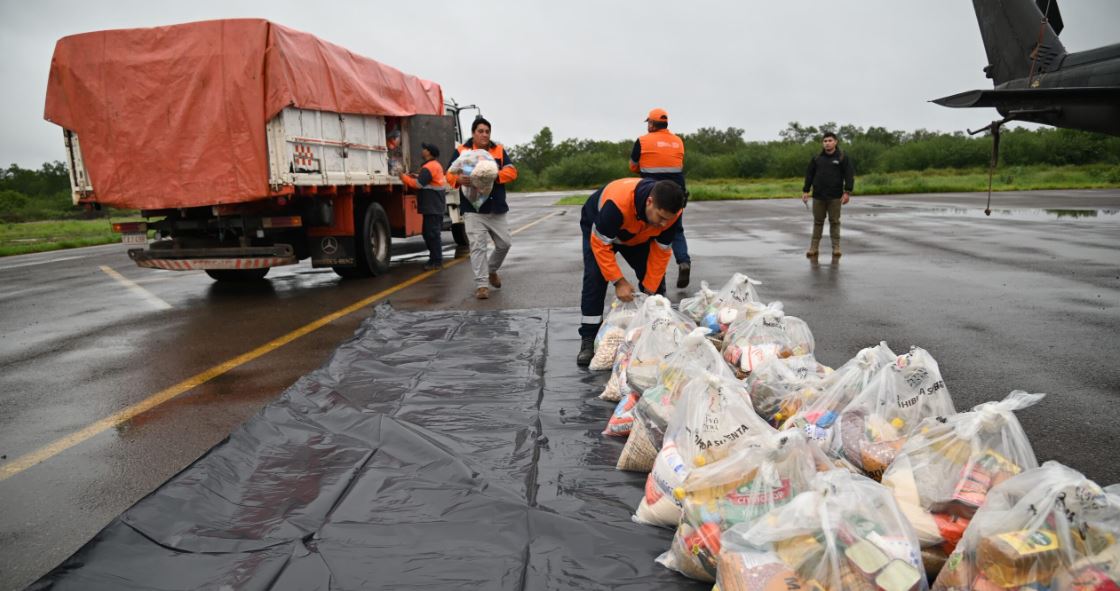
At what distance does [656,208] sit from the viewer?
12.6 ft

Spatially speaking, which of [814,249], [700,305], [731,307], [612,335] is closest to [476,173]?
[700,305]

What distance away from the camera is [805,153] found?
67.3 metres

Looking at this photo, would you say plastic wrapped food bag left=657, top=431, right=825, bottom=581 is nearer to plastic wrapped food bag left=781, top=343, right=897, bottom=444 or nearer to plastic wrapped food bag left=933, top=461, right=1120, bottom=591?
plastic wrapped food bag left=933, top=461, right=1120, bottom=591

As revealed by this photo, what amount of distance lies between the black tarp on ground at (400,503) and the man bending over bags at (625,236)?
1.94ft

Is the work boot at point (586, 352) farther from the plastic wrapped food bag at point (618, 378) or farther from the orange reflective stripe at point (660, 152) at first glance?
the orange reflective stripe at point (660, 152)

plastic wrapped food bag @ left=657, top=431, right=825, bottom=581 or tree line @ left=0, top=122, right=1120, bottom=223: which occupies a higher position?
tree line @ left=0, top=122, right=1120, bottom=223

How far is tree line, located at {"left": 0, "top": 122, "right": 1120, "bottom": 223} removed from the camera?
5275cm

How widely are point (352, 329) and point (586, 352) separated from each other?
2.46 metres

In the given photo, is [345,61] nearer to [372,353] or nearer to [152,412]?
[372,353]

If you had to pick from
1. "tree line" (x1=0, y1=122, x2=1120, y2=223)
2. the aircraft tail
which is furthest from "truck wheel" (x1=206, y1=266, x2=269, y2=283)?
"tree line" (x1=0, y1=122, x2=1120, y2=223)

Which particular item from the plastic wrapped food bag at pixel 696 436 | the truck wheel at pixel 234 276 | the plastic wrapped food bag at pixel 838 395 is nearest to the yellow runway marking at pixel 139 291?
the truck wheel at pixel 234 276

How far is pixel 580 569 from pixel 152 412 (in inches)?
120

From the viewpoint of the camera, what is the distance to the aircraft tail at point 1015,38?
10312 millimetres

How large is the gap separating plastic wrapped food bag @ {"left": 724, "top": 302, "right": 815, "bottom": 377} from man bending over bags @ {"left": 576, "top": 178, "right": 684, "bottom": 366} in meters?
0.75
